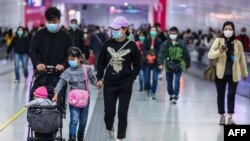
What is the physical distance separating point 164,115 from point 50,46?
3.83 metres

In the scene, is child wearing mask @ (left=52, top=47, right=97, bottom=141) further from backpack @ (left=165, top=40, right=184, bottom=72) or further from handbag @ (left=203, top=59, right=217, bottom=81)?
backpack @ (left=165, top=40, right=184, bottom=72)

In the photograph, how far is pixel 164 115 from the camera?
36.4ft

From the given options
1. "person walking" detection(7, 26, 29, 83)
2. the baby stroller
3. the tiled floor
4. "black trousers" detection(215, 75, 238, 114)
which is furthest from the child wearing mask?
"person walking" detection(7, 26, 29, 83)

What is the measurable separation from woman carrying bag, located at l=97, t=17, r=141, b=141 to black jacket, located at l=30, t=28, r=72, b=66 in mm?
553

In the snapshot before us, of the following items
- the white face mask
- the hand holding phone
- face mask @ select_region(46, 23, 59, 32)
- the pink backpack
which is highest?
face mask @ select_region(46, 23, 59, 32)

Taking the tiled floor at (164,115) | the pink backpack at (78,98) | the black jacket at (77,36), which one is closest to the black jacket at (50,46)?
the pink backpack at (78,98)

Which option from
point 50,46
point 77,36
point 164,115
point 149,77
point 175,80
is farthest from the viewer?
point 77,36

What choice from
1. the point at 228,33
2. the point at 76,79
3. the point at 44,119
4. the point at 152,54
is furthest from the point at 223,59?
the point at 44,119

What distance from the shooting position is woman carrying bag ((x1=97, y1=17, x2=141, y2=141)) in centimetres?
782

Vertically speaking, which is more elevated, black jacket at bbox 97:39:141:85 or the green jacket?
black jacket at bbox 97:39:141:85

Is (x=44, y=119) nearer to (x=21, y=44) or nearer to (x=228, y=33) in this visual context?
(x=228, y=33)

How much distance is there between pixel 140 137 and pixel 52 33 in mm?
2149

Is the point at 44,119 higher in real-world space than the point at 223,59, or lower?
lower

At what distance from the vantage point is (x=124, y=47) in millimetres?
7848
